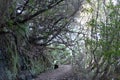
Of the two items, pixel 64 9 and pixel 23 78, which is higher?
pixel 64 9

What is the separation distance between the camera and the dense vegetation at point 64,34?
6125mm

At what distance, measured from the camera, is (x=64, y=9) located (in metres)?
8.21

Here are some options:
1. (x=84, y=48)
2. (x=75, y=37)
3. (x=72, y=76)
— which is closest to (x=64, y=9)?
(x=75, y=37)

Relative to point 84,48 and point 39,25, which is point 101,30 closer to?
point 84,48

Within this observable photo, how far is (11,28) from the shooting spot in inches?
252

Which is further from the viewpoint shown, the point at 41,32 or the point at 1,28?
the point at 41,32

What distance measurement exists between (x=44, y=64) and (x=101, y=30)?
10.9 ft

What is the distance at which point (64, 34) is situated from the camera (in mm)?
8703

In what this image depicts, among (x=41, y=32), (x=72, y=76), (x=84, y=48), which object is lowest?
(x=72, y=76)

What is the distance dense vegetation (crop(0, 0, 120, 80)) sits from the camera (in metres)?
6.12

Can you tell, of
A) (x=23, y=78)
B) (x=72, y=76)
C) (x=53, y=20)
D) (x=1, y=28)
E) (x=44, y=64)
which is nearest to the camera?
(x=1, y=28)

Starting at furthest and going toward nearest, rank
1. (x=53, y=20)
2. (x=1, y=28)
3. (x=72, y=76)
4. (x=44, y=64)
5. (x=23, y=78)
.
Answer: (x=44, y=64)
(x=53, y=20)
(x=72, y=76)
(x=23, y=78)
(x=1, y=28)

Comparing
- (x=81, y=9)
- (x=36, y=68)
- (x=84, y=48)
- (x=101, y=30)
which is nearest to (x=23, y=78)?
Answer: (x=36, y=68)

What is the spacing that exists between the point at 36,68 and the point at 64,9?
2300 mm
